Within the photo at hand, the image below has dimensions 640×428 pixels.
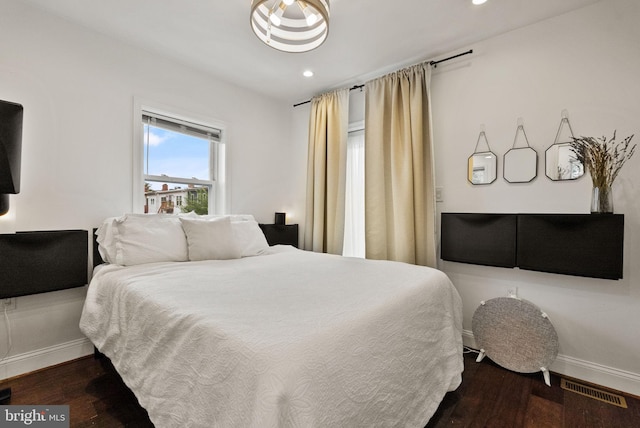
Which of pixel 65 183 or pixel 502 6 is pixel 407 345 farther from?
pixel 65 183

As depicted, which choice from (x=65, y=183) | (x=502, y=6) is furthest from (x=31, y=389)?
(x=502, y=6)

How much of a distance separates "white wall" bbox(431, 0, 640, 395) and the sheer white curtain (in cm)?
97

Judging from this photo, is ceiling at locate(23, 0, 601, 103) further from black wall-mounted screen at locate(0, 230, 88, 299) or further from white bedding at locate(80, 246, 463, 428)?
white bedding at locate(80, 246, 463, 428)

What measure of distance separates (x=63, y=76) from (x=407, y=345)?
9.95ft

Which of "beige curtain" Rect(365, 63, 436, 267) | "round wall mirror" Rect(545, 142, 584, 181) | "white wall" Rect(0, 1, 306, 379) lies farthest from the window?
"round wall mirror" Rect(545, 142, 584, 181)

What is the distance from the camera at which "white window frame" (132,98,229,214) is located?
2.58 m

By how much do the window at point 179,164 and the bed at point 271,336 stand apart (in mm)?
712

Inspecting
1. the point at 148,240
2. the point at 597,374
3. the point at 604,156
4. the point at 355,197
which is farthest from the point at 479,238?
the point at 148,240

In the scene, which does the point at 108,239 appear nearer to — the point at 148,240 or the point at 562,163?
the point at 148,240

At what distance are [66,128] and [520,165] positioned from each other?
11.8ft

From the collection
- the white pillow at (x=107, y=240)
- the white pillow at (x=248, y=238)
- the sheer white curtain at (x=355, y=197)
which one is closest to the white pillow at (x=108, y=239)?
the white pillow at (x=107, y=240)

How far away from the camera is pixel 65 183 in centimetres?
219

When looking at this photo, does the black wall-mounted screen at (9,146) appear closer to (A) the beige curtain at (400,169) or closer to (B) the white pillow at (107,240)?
(B) the white pillow at (107,240)

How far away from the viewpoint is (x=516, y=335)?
6.83 feet
